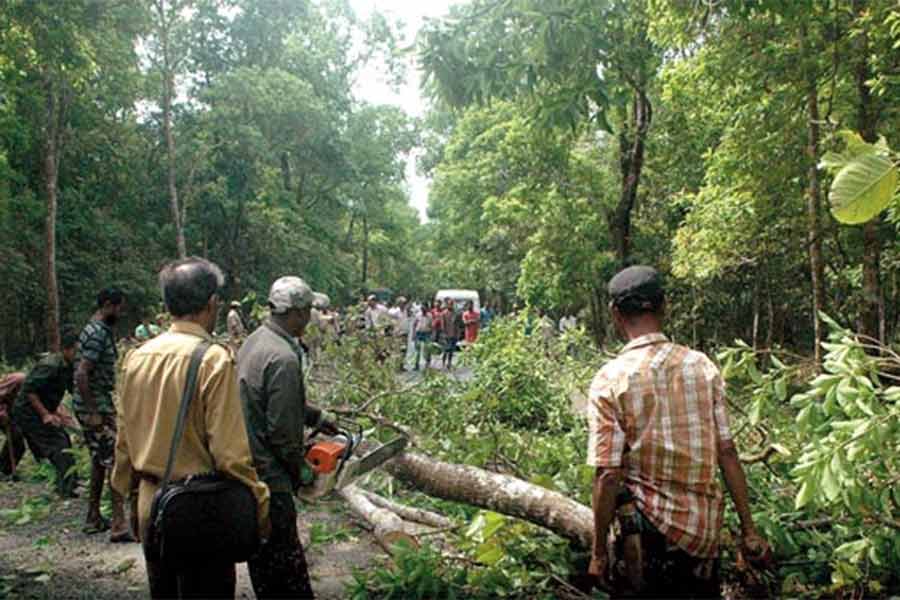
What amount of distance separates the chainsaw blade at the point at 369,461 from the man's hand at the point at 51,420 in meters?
3.42

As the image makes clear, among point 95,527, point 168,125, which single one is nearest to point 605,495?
point 95,527

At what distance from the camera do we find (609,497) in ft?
8.00

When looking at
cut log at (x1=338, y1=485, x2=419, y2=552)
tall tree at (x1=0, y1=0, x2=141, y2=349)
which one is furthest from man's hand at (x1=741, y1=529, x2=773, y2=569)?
tall tree at (x1=0, y1=0, x2=141, y2=349)

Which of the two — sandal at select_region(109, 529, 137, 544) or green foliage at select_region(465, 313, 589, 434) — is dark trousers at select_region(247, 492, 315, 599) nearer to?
sandal at select_region(109, 529, 137, 544)

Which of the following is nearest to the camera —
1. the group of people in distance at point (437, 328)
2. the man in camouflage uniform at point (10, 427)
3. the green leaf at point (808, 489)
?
the green leaf at point (808, 489)

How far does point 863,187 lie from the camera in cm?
250

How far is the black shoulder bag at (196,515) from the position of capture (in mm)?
2576

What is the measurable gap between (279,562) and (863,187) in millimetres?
2754

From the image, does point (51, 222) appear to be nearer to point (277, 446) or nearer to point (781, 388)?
point (277, 446)

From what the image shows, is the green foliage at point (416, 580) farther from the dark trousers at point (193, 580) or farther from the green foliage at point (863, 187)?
the green foliage at point (863, 187)

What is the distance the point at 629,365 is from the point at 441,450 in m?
4.18

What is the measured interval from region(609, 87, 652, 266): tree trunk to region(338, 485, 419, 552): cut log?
1106cm

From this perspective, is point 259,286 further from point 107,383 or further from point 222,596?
point 222,596

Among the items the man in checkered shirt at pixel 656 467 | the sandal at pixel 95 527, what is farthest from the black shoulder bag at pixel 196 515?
the sandal at pixel 95 527
